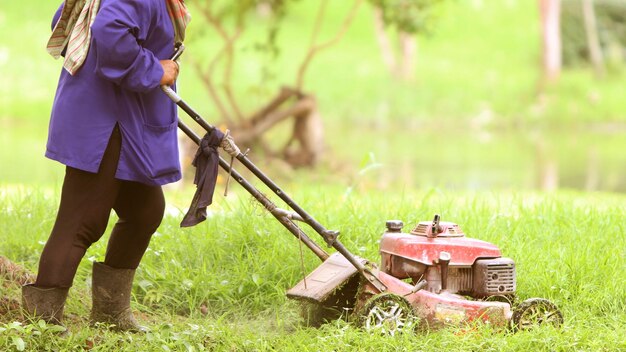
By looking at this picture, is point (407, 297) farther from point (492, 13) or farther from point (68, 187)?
point (492, 13)

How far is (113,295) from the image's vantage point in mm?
4656

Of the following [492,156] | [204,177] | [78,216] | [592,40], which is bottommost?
[492,156]

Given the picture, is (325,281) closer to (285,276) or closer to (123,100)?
(285,276)

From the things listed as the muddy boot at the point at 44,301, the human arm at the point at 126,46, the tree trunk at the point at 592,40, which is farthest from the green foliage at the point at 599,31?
the muddy boot at the point at 44,301

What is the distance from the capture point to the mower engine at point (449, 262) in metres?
4.60

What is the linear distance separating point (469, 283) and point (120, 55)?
195cm

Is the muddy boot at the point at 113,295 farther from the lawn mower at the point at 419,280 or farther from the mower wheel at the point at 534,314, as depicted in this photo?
the mower wheel at the point at 534,314

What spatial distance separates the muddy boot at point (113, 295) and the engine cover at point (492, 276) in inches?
61.8

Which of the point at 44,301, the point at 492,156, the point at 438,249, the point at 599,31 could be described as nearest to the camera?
the point at 44,301

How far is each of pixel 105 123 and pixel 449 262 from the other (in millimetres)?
1679

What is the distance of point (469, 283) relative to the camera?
4.72 metres

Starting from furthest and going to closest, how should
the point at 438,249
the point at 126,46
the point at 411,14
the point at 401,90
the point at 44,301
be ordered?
the point at 401,90, the point at 411,14, the point at 438,249, the point at 44,301, the point at 126,46

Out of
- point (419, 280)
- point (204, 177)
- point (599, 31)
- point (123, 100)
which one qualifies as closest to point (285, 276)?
point (419, 280)

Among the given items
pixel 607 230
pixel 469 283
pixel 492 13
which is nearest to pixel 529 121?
pixel 492 13
